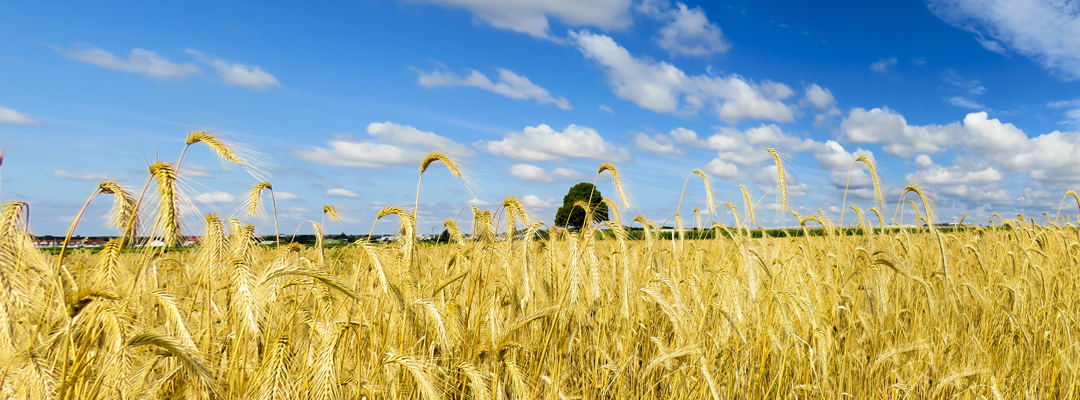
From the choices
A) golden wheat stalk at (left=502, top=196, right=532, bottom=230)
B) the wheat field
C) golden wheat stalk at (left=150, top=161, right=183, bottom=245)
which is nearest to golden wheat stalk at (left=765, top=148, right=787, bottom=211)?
the wheat field

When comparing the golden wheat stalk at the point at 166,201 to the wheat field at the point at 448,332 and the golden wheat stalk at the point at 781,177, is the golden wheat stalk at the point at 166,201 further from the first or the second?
the golden wheat stalk at the point at 781,177

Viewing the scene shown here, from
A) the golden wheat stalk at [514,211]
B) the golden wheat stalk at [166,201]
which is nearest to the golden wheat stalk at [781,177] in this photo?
the golden wheat stalk at [514,211]

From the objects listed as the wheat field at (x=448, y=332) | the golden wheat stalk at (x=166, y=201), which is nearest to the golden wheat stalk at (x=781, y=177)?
the wheat field at (x=448, y=332)

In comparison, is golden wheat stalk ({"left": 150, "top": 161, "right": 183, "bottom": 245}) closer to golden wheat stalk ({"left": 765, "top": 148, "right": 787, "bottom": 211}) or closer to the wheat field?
the wheat field

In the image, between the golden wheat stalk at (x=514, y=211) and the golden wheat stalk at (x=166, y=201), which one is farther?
the golden wheat stalk at (x=514, y=211)

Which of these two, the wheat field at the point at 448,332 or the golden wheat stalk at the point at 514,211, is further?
the golden wheat stalk at the point at 514,211

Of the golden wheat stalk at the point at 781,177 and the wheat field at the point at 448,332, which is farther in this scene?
the golden wheat stalk at the point at 781,177

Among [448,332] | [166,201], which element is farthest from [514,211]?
[166,201]

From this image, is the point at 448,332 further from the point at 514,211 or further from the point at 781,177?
the point at 781,177

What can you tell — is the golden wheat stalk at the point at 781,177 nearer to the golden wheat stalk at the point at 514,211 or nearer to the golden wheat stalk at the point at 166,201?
the golden wheat stalk at the point at 514,211

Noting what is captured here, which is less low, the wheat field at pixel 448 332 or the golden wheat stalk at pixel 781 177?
the golden wheat stalk at pixel 781 177

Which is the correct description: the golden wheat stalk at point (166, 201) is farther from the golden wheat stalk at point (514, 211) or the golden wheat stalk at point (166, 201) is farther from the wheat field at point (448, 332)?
the golden wheat stalk at point (514, 211)

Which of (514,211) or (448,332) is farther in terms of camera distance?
(514,211)

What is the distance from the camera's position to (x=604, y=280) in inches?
151
